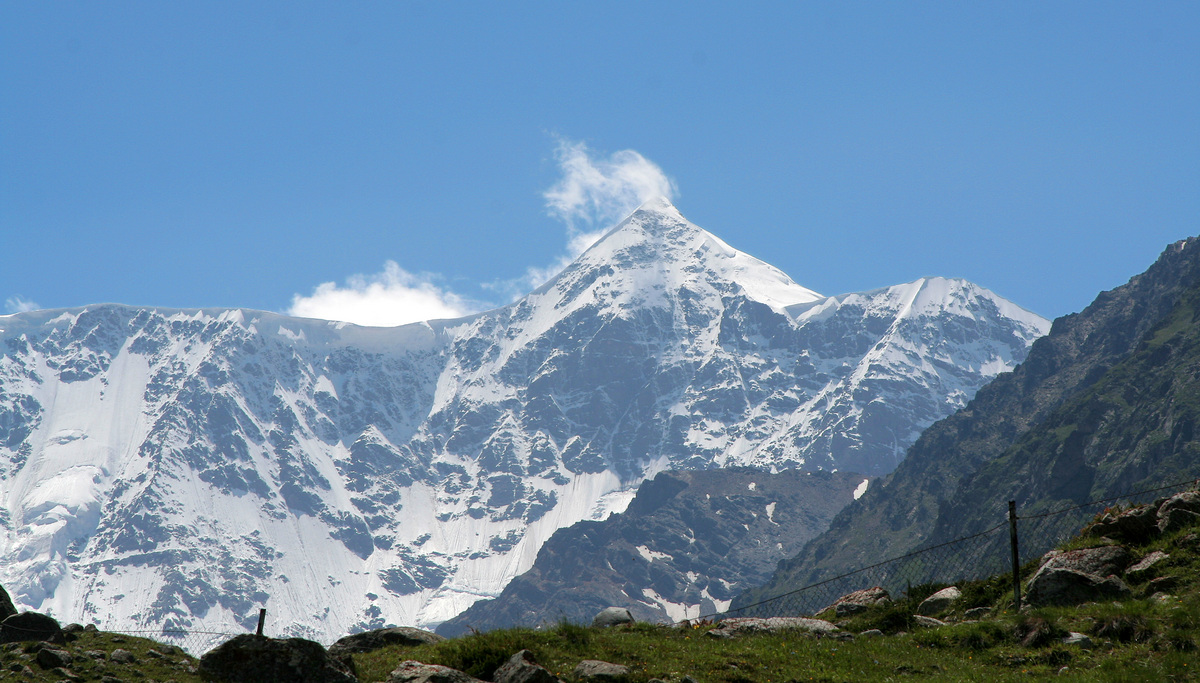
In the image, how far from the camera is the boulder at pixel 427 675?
2238cm

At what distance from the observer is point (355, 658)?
27703mm

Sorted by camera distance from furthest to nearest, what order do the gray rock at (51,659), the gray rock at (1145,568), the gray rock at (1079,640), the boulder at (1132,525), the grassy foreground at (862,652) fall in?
the boulder at (1132,525) → the gray rock at (1145,568) → the gray rock at (1079,640) → the grassy foreground at (862,652) → the gray rock at (51,659)

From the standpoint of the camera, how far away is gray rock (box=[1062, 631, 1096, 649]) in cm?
2406

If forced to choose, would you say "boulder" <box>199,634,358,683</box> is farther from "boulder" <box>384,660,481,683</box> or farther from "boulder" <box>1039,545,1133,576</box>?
"boulder" <box>1039,545,1133,576</box>

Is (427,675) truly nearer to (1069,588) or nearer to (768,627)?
(768,627)

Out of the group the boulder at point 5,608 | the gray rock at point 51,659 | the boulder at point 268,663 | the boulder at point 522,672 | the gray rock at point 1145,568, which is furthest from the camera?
the boulder at point 5,608

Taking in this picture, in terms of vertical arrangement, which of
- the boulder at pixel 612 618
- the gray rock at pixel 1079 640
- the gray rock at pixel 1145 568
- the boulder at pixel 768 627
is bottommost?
the gray rock at pixel 1079 640

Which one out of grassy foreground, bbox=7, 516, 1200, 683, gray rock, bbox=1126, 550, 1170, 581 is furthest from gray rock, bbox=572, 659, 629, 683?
gray rock, bbox=1126, 550, 1170, 581

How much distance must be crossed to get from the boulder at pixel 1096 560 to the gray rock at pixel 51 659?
81.7 feet

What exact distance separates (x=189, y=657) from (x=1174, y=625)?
77.4 feet

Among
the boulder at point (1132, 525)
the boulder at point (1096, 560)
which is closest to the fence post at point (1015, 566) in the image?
the boulder at point (1096, 560)

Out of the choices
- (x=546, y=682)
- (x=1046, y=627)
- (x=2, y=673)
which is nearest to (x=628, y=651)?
(x=546, y=682)

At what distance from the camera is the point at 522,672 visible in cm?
2227

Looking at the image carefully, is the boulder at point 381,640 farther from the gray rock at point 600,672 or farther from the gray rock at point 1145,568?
the gray rock at point 1145,568
